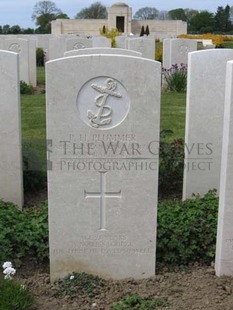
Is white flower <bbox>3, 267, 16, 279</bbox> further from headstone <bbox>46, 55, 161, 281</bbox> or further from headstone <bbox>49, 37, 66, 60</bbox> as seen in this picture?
headstone <bbox>49, 37, 66, 60</bbox>

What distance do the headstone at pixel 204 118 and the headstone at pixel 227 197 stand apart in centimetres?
188

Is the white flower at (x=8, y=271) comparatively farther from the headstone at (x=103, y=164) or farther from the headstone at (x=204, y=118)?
the headstone at (x=204, y=118)

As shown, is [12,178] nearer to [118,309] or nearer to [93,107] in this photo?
[93,107]

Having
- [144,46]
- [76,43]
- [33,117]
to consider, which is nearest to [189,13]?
→ [76,43]

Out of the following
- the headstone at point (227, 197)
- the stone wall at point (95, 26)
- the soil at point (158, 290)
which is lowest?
the soil at point (158, 290)

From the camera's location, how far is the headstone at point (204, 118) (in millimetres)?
5320

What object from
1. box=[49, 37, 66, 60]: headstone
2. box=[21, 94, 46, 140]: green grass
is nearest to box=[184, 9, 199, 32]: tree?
box=[49, 37, 66, 60]: headstone

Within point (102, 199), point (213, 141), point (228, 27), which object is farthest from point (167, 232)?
point (228, 27)

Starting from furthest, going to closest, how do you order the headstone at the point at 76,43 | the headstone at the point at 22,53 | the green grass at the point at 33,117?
the headstone at the point at 76,43, the headstone at the point at 22,53, the green grass at the point at 33,117

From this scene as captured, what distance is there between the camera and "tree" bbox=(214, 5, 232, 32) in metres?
71.1

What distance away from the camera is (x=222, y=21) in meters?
72.6

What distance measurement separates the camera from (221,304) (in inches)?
128

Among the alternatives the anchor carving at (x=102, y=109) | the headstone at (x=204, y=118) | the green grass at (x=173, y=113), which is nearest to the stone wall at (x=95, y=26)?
the green grass at (x=173, y=113)

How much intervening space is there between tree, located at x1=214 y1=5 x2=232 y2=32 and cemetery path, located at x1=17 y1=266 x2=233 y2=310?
230ft
